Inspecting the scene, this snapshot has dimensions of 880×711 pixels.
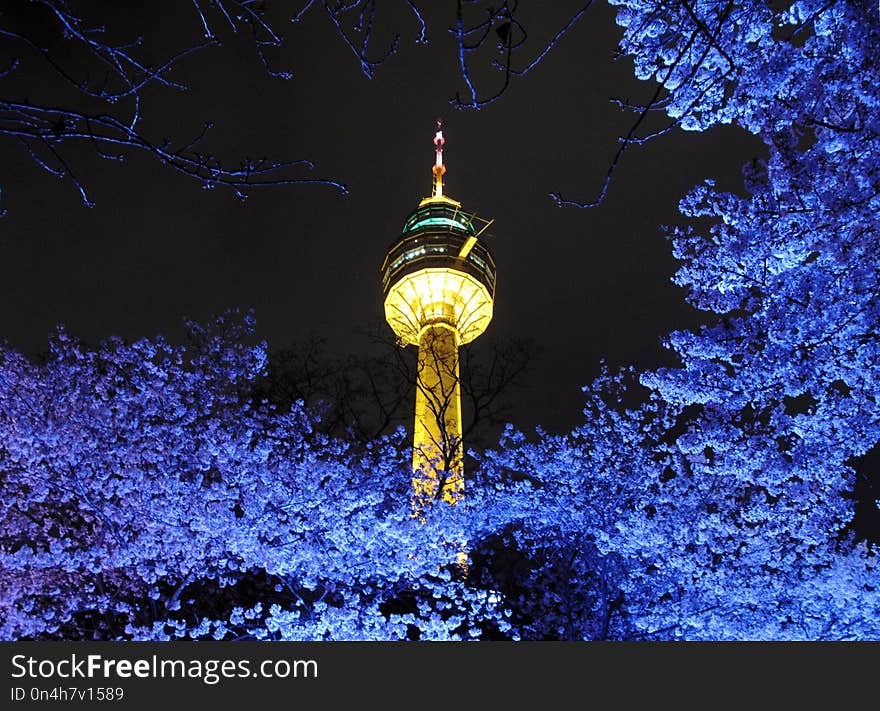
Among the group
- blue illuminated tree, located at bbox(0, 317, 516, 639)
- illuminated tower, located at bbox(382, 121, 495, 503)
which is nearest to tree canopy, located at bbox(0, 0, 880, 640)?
blue illuminated tree, located at bbox(0, 317, 516, 639)

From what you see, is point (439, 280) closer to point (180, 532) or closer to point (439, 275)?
point (439, 275)

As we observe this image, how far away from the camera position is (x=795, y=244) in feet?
23.0

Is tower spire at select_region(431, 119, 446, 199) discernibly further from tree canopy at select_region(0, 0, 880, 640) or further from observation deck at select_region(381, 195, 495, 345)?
tree canopy at select_region(0, 0, 880, 640)

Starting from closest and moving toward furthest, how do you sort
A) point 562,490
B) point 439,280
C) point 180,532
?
point 180,532
point 562,490
point 439,280

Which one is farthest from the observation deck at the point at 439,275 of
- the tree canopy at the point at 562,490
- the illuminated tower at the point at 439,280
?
the tree canopy at the point at 562,490

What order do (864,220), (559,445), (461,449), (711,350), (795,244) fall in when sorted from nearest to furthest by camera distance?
(864,220), (795,244), (711,350), (559,445), (461,449)

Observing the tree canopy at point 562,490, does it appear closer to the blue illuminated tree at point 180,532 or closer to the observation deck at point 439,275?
the blue illuminated tree at point 180,532

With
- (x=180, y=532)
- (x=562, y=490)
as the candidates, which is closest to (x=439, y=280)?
(x=562, y=490)

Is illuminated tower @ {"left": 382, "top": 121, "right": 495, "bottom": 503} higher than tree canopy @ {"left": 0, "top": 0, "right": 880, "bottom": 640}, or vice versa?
illuminated tower @ {"left": 382, "top": 121, "right": 495, "bottom": 503}

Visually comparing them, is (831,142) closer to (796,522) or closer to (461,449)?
(796,522)

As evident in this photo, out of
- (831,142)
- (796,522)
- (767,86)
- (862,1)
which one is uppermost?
(767,86)

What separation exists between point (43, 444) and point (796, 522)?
1304 cm

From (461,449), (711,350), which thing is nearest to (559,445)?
(461,449)

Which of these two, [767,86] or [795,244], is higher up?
[767,86]
